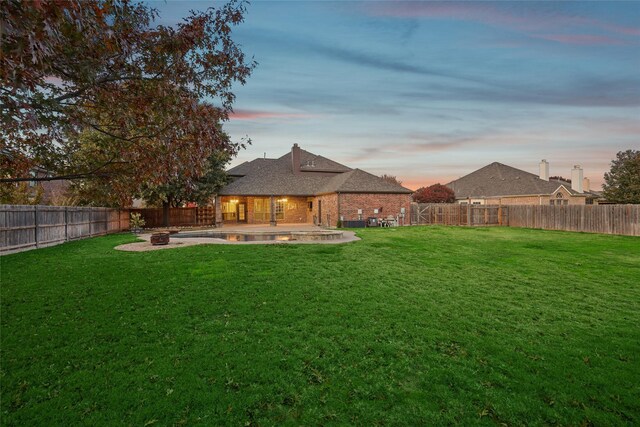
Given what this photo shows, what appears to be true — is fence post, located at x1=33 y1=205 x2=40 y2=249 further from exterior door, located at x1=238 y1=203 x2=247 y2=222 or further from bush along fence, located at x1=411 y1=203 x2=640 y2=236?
bush along fence, located at x1=411 y1=203 x2=640 y2=236

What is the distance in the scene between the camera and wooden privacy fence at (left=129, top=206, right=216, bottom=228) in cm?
2863

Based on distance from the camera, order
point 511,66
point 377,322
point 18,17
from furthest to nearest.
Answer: point 511,66
point 377,322
point 18,17

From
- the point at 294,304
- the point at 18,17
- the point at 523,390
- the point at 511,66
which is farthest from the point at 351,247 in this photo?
the point at 511,66

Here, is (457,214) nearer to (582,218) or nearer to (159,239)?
(582,218)

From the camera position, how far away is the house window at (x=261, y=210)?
33.6 metres

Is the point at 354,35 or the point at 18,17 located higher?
the point at 354,35

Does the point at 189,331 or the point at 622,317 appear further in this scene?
the point at 622,317

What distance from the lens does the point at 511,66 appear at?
58.3ft

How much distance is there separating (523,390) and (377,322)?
97.3 inches

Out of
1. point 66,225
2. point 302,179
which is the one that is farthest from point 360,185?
point 66,225

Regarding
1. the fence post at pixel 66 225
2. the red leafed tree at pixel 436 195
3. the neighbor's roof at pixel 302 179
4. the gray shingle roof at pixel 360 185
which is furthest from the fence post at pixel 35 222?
the red leafed tree at pixel 436 195

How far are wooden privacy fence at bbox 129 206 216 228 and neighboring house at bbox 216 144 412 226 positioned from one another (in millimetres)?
1479

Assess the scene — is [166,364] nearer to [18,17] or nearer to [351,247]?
[18,17]

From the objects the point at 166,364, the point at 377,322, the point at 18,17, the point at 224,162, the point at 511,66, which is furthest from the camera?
the point at 224,162
